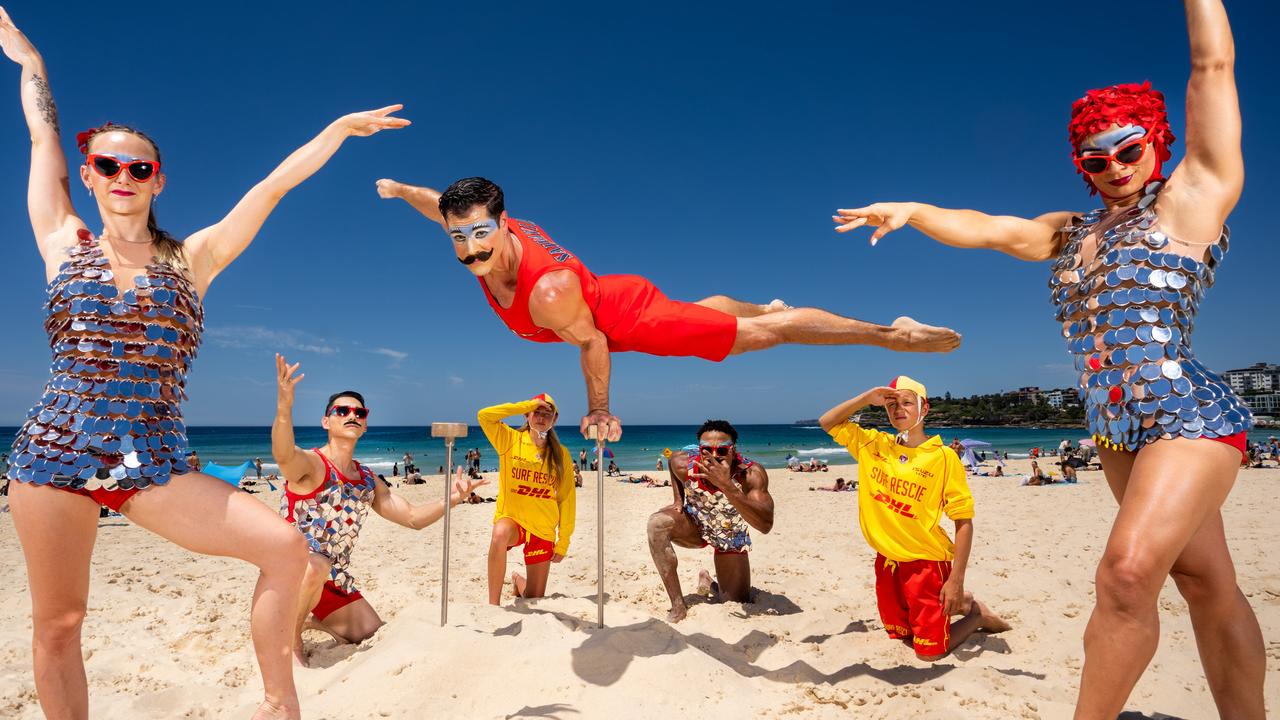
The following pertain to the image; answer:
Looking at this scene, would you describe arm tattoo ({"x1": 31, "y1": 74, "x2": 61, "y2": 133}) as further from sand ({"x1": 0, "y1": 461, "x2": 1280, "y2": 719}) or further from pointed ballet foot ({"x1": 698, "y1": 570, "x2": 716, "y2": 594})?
pointed ballet foot ({"x1": 698, "y1": 570, "x2": 716, "y2": 594})

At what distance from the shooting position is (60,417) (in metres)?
2.47

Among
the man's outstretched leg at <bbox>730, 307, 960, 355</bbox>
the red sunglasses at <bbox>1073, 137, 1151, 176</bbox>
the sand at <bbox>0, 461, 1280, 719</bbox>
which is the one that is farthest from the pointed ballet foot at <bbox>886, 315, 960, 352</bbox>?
the sand at <bbox>0, 461, 1280, 719</bbox>

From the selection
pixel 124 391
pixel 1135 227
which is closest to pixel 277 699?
pixel 124 391

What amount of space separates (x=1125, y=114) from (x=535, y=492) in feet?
17.0

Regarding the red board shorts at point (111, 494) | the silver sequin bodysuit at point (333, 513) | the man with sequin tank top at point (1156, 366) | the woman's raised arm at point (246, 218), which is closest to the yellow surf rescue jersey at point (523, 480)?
the silver sequin bodysuit at point (333, 513)

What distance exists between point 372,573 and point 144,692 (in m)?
3.16

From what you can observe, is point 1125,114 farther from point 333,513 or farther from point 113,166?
point 333,513

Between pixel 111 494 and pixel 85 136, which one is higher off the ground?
pixel 85 136

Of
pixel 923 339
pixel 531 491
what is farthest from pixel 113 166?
pixel 531 491

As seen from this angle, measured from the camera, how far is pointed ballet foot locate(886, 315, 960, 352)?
392 cm

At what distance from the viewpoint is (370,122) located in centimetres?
354

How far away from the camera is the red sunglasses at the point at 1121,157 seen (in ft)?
9.25

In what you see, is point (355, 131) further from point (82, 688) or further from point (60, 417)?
point (82, 688)

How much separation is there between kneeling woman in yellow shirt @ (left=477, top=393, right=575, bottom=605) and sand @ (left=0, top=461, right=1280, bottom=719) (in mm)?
442
